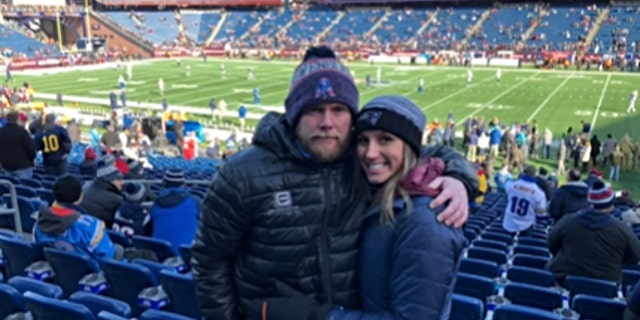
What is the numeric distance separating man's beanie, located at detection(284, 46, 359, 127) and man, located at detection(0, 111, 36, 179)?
27.7ft

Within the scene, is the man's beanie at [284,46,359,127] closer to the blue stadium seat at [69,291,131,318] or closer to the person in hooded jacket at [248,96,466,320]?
the person in hooded jacket at [248,96,466,320]

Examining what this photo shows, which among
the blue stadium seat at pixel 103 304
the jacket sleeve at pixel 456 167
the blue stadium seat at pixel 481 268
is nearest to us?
the jacket sleeve at pixel 456 167

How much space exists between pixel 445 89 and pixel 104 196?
102 feet

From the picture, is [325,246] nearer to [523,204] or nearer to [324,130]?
[324,130]

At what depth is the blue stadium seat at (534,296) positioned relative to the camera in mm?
4309

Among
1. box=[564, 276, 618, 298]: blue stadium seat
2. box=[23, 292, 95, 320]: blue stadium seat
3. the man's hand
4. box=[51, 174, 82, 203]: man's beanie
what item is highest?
the man's hand

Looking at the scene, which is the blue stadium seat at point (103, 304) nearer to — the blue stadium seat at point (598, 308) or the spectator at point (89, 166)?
the blue stadium seat at point (598, 308)

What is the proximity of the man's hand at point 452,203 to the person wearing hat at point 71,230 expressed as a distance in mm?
3343

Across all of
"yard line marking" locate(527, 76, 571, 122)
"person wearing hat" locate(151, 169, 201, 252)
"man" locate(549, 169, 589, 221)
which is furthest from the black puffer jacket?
"yard line marking" locate(527, 76, 571, 122)

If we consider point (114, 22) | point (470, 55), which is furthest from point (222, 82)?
point (114, 22)

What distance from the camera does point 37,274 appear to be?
4.38 meters

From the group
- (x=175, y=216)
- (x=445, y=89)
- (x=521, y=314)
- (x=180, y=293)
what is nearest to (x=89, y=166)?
(x=175, y=216)

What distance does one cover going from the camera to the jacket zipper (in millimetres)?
2137

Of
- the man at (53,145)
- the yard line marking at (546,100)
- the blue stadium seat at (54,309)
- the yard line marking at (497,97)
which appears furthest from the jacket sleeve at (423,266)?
the yard line marking at (546,100)
